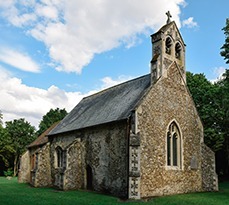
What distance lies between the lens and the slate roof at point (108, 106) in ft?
71.6

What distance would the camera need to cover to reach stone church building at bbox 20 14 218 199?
19.5 m

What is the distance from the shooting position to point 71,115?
100ft

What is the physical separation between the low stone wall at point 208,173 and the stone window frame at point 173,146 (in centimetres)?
284

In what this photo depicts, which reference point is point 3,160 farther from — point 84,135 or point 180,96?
point 180,96

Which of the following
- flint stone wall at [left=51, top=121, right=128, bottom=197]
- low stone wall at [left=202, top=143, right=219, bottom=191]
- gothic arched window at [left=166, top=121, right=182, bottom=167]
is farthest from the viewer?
low stone wall at [left=202, top=143, right=219, bottom=191]

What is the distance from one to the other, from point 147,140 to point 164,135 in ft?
6.11

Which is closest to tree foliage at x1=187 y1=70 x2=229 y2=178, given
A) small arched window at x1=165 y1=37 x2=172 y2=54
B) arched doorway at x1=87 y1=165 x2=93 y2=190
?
small arched window at x1=165 y1=37 x2=172 y2=54

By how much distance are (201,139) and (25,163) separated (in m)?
20.1

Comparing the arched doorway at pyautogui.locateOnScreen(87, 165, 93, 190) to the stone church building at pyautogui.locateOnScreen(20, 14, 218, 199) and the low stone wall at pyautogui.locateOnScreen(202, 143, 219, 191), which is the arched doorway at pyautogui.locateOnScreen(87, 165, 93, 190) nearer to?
the stone church building at pyautogui.locateOnScreen(20, 14, 218, 199)

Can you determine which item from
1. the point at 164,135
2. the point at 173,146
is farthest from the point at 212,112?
the point at 164,135

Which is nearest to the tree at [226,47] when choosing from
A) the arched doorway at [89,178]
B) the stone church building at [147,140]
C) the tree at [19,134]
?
the stone church building at [147,140]

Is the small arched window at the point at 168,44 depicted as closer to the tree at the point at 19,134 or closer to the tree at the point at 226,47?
the tree at the point at 226,47

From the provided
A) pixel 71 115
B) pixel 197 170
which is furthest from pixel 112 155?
pixel 71 115

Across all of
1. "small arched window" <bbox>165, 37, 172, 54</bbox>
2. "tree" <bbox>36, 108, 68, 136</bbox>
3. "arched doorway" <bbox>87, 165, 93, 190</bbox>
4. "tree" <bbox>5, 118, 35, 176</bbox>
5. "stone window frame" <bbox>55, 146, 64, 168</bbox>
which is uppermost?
"small arched window" <bbox>165, 37, 172, 54</bbox>
